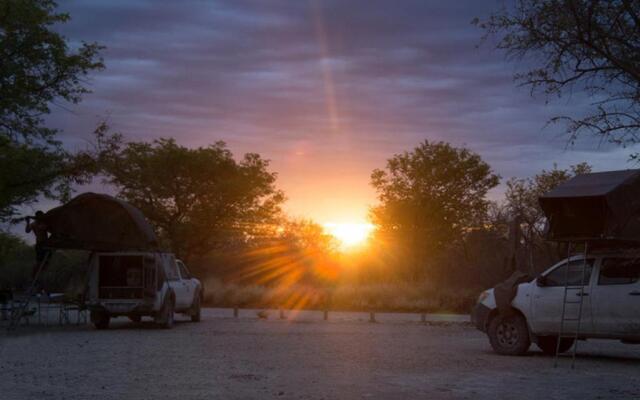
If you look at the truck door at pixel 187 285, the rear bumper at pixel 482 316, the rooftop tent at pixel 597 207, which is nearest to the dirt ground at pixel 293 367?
the rear bumper at pixel 482 316

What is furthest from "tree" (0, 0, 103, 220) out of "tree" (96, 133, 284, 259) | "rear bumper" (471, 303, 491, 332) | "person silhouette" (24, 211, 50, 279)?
"tree" (96, 133, 284, 259)

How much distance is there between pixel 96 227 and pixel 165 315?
9.50ft

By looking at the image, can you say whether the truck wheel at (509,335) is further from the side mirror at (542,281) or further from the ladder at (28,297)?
the ladder at (28,297)

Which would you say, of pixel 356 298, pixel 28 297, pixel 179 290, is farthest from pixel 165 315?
pixel 356 298

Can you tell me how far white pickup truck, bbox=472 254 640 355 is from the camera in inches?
609

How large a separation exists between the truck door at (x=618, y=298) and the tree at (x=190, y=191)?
35597 millimetres

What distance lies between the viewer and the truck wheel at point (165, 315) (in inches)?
907

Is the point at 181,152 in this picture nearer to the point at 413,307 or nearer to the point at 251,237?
the point at 251,237

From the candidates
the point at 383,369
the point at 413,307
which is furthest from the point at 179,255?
the point at 383,369

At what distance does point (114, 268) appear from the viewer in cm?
2406

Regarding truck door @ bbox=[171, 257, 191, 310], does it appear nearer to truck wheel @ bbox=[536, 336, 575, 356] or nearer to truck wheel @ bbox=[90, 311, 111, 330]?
truck wheel @ bbox=[90, 311, 111, 330]

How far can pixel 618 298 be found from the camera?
1552cm

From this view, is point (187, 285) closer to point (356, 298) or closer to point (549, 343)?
point (549, 343)

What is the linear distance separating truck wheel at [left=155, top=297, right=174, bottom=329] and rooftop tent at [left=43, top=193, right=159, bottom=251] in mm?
1477
